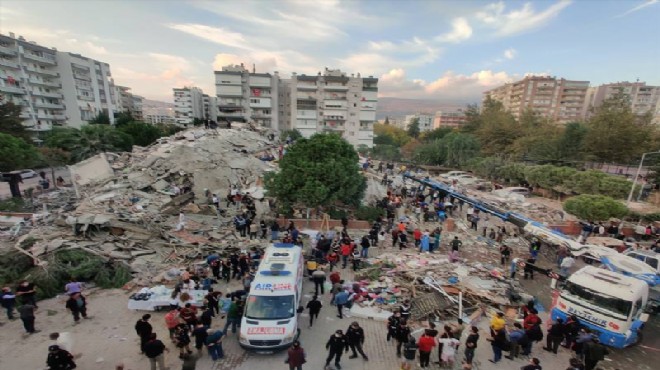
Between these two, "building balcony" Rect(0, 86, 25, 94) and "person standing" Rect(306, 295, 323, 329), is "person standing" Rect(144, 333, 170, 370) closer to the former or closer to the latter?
"person standing" Rect(306, 295, 323, 329)

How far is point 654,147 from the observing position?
106 ft

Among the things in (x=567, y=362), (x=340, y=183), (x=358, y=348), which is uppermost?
(x=340, y=183)

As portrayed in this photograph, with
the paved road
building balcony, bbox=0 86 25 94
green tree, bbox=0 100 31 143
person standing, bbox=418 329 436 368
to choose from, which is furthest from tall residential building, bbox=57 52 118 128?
person standing, bbox=418 329 436 368

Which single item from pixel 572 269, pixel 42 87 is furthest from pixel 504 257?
pixel 42 87

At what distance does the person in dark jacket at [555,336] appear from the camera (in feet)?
30.3

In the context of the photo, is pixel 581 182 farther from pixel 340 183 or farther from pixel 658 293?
pixel 340 183

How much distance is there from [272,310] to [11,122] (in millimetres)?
41779

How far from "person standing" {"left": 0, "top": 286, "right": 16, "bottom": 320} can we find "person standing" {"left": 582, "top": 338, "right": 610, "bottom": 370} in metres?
16.9

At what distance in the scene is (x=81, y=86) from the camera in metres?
60.2

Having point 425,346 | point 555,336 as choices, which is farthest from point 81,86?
point 555,336

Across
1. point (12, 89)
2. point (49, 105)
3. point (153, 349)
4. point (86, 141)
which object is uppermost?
point (12, 89)

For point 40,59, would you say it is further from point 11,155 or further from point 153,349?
point 153,349

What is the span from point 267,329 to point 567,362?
882 centimetres

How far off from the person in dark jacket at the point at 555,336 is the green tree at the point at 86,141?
3679cm
